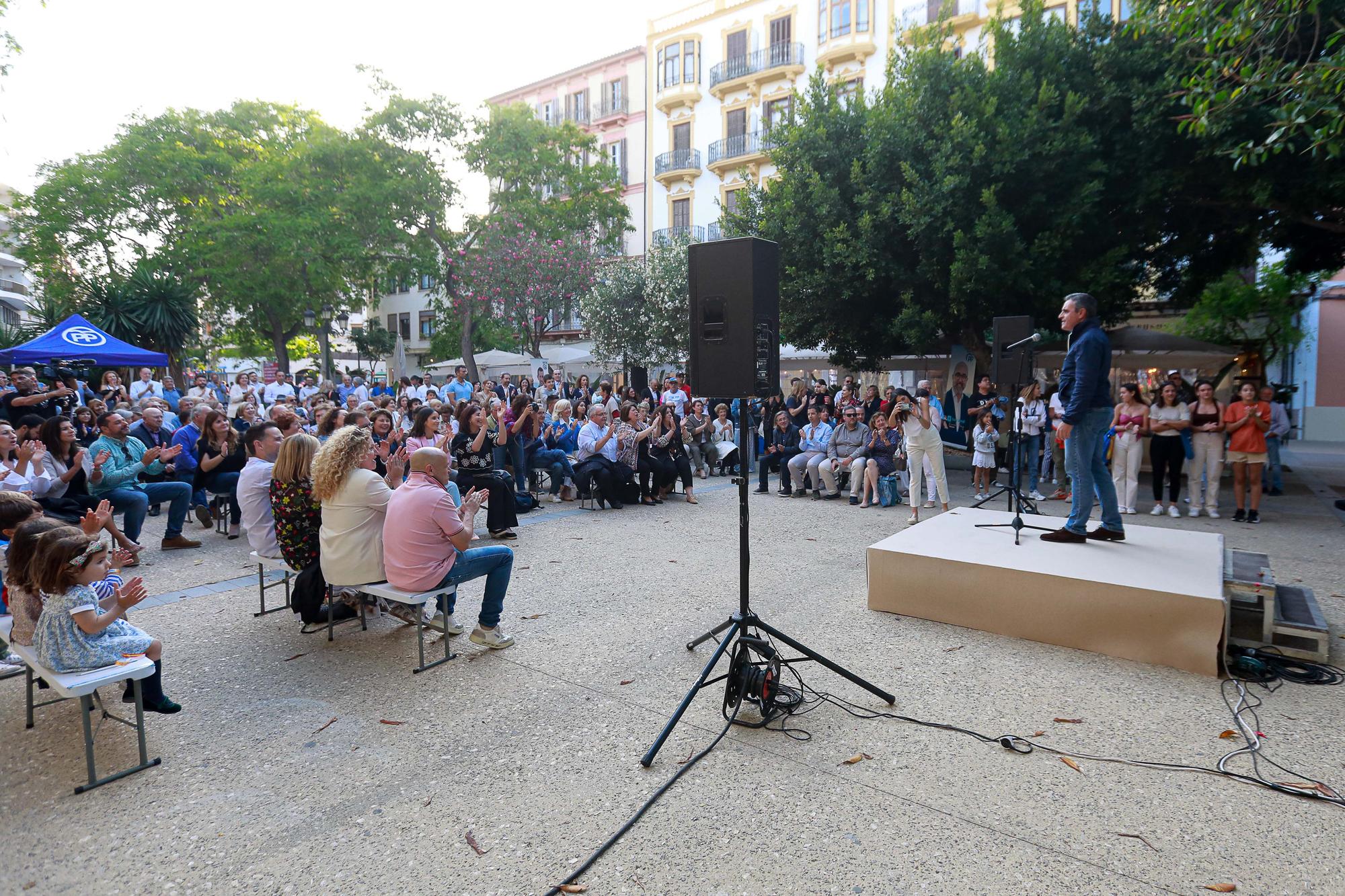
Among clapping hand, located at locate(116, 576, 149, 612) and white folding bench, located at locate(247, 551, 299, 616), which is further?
white folding bench, located at locate(247, 551, 299, 616)

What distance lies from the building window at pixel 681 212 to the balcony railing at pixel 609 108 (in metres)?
5.31

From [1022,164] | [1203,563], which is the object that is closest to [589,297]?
[1022,164]

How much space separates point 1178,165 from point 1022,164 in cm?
221

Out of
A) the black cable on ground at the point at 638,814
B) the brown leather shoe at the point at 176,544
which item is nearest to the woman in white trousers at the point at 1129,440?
the black cable on ground at the point at 638,814

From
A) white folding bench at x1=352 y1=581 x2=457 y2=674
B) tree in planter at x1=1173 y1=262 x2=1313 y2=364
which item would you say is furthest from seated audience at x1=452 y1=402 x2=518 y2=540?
tree in planter at x1=1173 y1=262 x2=1313 y2=364

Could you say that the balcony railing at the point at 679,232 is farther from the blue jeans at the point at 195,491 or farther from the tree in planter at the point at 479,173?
the blue jeans at the point at 195,491

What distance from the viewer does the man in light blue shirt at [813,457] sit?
1102 cm

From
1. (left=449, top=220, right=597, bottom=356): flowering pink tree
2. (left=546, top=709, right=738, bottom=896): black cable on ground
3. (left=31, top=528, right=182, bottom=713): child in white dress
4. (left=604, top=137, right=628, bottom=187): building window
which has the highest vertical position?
(left=604, top=137, right=628, bottom=187): building window

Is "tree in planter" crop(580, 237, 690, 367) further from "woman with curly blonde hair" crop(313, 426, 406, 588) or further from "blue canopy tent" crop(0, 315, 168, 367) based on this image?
"woman with curly blonde hair" crop(313, 426, 406, 588)

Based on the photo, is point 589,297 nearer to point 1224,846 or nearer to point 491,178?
point 491,178

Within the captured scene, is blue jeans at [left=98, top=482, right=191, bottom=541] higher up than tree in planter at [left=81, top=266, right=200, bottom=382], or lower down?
lower down

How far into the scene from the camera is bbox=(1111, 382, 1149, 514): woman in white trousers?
362 inches

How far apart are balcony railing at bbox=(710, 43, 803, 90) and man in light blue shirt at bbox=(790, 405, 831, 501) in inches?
808

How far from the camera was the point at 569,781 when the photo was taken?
10.1 ft
